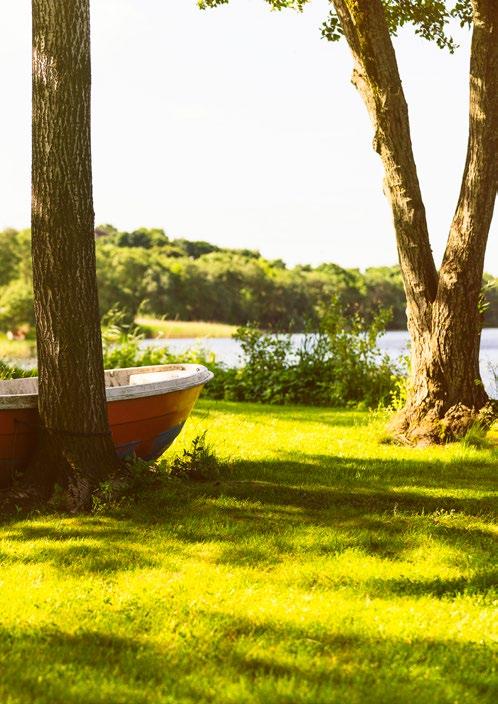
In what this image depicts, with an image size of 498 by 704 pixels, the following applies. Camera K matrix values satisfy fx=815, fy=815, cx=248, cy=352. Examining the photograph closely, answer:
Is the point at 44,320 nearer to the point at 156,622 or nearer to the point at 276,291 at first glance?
the point at 156,622

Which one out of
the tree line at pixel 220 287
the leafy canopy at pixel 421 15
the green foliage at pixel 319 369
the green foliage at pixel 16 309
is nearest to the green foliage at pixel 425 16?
the leafy canopy at pixel 421 15

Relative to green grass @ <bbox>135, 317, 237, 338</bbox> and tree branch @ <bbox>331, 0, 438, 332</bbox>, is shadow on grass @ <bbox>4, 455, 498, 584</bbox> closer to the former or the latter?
tree branch @ <bbox>331, 0, 438, 332</bbox>

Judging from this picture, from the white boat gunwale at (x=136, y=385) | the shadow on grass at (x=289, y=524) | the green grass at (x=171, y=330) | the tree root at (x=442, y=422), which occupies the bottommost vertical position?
the shadow on grass at (x=289, y=524)

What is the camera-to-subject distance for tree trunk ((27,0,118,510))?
5.93m

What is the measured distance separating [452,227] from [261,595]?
5272mm

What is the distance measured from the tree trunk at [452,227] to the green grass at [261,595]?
1.46 metres

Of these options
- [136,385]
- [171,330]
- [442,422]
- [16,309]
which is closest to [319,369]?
[171,330]

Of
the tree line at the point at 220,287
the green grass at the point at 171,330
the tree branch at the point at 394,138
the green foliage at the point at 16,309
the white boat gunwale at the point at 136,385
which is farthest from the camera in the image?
the green foliage at the point at 16,309

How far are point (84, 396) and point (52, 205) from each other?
4.67 feet

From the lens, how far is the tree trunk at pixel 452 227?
321 inches

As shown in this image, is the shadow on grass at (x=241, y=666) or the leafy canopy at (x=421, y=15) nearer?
the shadow on grass at (x=241, y=666)

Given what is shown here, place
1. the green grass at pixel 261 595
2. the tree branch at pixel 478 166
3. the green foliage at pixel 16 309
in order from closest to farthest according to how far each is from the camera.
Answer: the green grass at pixel 261 595, the tree branch at pixel 478 166, the green foliage at pixel 16 309

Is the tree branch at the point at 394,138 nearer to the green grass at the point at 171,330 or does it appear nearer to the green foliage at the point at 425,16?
the green foliage at the point at 425,16

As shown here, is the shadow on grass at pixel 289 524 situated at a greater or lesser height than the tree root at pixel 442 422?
lesser
